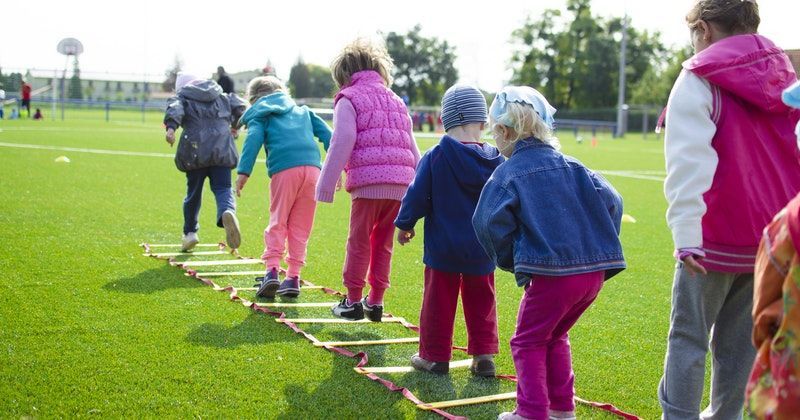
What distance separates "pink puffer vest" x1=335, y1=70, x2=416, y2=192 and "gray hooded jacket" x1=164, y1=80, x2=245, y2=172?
2.64 metres

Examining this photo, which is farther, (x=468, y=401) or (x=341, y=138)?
(x=341, y=138)

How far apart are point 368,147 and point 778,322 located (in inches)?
143

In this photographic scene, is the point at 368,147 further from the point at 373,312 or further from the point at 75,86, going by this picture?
the point at 75,86

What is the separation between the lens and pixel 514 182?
11.9 ft

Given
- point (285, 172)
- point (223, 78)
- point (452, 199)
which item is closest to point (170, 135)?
point (285, 172)

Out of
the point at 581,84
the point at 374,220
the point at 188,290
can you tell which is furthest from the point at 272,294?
the point at 581,84

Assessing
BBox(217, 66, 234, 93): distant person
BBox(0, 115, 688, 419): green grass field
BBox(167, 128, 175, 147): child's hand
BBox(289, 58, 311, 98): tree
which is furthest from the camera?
BBox(289, 58, 311, 98): tree

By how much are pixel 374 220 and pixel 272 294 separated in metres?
1.15

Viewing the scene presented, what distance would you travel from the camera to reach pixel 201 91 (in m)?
7.90

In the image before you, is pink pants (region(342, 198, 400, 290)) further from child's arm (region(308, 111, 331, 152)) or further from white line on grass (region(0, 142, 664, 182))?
white line on grass (region(0, 142, 664, 182))

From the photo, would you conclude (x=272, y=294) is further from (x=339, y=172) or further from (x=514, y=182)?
(x=514, y=182)

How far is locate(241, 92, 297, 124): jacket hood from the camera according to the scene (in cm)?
638

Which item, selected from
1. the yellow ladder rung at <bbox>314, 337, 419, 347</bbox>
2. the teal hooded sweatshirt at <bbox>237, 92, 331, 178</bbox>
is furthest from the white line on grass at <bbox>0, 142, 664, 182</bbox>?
the yellow ladder rung at <bbox>314, 337, 419, 347</bbox>

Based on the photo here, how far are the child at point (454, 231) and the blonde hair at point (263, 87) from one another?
2.46 metres
